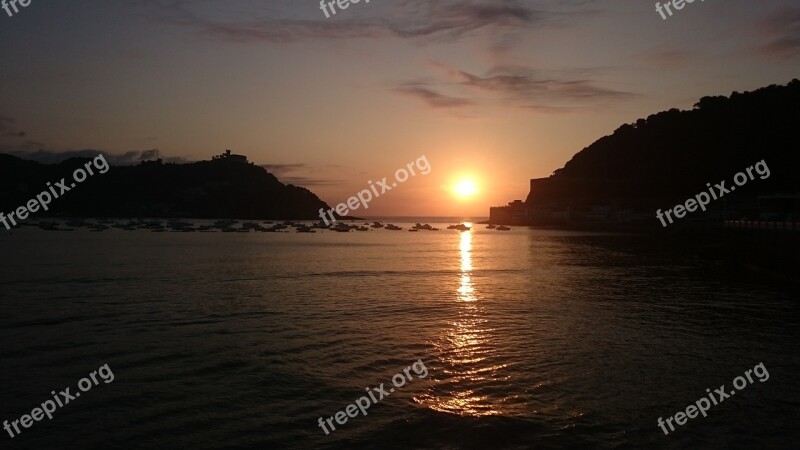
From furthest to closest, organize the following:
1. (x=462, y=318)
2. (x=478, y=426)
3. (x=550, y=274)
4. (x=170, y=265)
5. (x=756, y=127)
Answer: (x=756, y=127)
(x=170, y=265)
(x=550, y=274)
(x=462, y=318)
(x=478, y=426)

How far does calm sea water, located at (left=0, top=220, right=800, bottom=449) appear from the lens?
9906 millimetres

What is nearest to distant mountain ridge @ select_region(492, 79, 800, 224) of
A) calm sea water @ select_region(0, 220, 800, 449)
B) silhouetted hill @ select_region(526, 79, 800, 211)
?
silhouetted hill @ select_region(526, 79, 800, 211)

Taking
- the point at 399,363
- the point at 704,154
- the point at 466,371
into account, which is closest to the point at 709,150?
the point at 704,154

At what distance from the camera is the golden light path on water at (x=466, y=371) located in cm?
1127

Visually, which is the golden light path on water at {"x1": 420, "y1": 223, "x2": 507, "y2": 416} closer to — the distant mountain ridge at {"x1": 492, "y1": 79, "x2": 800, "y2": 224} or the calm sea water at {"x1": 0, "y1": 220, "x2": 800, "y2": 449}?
the calm sea water at {"x1": 0, "y1": 220, "x2": 800, "y2": 449}

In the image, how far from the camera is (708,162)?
13688 cm

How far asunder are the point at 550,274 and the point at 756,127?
117697 mm

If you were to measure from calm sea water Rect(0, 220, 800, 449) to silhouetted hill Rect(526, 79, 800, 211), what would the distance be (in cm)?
9598

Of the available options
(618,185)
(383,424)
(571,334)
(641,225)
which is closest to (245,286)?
(571,334)

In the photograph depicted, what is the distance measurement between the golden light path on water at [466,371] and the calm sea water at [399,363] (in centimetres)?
7

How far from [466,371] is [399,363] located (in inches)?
73.7

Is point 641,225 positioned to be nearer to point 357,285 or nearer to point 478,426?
point 357,285

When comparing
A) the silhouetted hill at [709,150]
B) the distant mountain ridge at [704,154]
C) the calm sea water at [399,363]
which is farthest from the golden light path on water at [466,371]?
the silhouetted hill at [709,150]

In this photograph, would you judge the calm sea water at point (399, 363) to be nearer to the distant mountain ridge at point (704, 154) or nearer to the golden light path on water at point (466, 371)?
the golden light path on water at point (466, 371)
